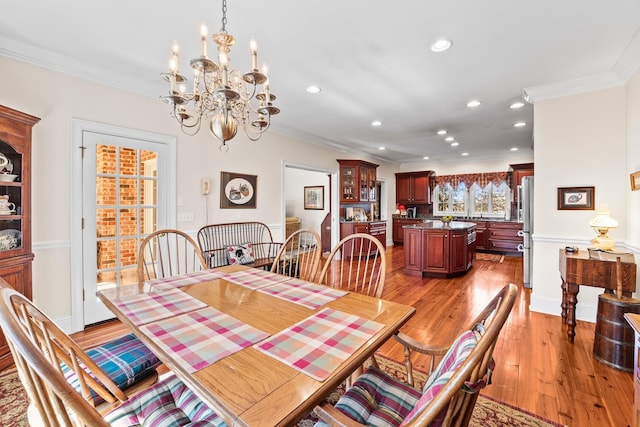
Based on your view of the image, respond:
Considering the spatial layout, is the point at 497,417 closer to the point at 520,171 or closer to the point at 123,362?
the point at 123,362

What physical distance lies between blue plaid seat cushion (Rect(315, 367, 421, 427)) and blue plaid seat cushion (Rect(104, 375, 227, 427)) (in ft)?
1.46

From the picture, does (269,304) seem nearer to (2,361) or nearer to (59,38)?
(2,361)

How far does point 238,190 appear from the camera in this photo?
4.10 meters

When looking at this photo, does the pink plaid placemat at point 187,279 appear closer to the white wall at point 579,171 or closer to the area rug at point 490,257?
the white wall at point 579,171

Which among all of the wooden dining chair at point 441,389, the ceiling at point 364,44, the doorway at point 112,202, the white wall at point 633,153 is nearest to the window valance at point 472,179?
the ceiling at point 364,44

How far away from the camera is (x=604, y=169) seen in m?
2.91

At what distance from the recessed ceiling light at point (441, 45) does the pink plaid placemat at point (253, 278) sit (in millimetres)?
2229

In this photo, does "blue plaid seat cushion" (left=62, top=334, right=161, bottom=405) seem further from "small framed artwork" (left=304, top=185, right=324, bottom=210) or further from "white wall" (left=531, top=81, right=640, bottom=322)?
"small framed artwork" (left=304, top=185, right=324, bottom=210)

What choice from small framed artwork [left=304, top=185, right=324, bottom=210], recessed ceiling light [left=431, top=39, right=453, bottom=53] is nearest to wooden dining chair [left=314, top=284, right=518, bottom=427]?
recessed ceiling light [left=431, top=39, right=453, bottom=53]

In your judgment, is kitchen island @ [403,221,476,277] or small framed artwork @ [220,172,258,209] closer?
small framed artwork @ [220,172,258,209]

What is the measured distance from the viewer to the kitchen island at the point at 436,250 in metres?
4.67

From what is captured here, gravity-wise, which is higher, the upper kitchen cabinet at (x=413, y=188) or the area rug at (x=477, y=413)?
the upper kitchen cabinet at (x=413, y=188)

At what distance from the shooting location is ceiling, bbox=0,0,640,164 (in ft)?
6.25

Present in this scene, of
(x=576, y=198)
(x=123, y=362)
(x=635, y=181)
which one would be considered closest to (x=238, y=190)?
(x=123, y=362)
